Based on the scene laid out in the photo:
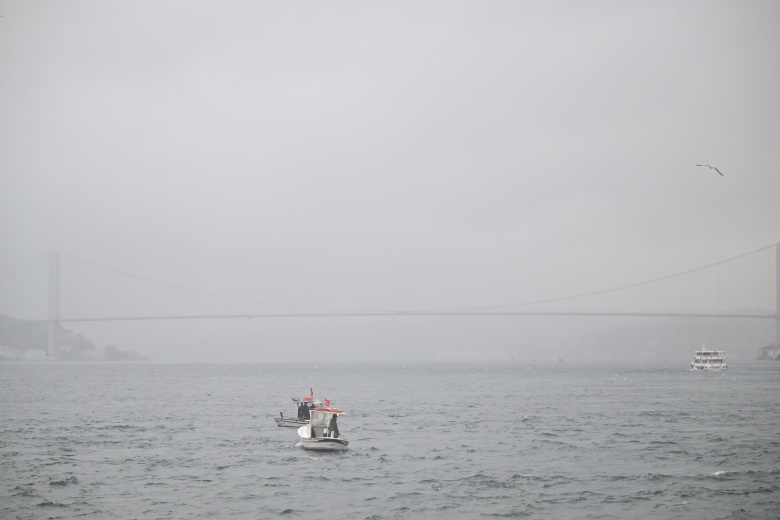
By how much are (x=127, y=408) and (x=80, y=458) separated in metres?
25.4

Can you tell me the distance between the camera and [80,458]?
1261 inches

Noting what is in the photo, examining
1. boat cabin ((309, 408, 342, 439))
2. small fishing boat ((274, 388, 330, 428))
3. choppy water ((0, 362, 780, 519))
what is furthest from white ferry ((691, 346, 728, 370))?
boat cabin ((309, 408, 342, 439))

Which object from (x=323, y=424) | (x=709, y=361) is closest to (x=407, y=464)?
(x=323, y=424)

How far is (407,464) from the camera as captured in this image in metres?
30.6

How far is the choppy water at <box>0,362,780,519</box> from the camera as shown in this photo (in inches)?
920

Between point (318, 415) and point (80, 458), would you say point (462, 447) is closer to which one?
point (318, 415)

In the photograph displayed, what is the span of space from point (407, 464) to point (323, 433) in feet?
17.4

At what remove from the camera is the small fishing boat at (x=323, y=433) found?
3372 cm

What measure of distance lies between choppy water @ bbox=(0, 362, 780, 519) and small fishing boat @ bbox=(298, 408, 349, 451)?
Result: 28.2 inches

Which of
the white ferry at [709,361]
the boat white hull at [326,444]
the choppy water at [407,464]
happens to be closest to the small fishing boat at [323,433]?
Answer: the boat white hull at [326,444]

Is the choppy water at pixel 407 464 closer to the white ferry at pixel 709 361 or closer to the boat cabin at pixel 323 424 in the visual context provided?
the boat cabin at pixel 323 424

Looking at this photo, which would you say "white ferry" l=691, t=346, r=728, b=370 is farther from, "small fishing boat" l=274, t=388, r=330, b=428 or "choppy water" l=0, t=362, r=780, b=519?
"small fishing boat" l=274, t=388, r=330, b=428

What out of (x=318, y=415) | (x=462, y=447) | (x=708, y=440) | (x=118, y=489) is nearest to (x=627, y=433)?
(x=708, y=440)

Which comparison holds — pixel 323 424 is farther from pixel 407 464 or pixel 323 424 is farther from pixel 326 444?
pixel 407 464
